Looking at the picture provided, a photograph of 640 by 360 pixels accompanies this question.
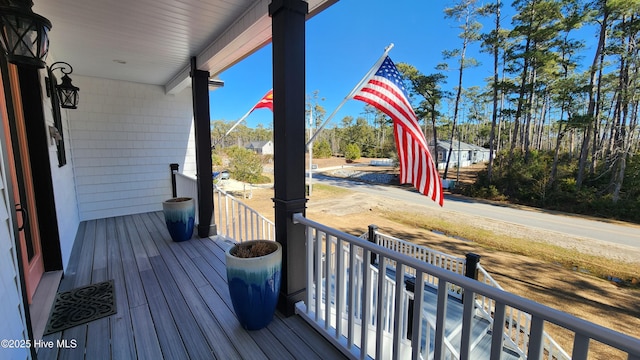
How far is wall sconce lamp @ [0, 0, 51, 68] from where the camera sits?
1290 millimetres

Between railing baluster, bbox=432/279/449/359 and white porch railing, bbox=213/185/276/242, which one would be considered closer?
railing baluster, bbox=432/279/449/359

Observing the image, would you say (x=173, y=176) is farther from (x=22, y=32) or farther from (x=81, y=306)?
(x=22, y=32)

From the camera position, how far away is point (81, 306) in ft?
7.54

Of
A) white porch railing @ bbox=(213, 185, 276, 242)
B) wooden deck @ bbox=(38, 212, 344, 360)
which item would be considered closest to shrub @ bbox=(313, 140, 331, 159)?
white porch railing @ bbox=(213, 185, 276, 242)

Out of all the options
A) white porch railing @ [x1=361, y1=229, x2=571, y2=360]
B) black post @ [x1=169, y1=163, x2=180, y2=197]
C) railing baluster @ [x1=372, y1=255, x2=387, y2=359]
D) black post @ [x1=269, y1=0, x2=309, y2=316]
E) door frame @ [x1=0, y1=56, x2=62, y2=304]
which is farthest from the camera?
black post @ [x1=169, y1=163, x2=180, y2=197]

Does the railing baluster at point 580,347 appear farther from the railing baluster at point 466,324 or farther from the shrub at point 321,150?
the shrub at point 321,150

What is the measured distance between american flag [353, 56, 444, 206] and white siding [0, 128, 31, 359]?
3050 mm

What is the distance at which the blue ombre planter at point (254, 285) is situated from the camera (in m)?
1.84

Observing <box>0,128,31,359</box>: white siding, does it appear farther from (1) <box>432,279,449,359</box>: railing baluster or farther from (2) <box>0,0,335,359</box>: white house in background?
(1) <box>432,279,449,359</box>: railing baluster

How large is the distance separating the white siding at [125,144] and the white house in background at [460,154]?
24.5 meters

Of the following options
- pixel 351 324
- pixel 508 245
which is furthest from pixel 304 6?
pixel 508 245

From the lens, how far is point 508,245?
26.2 feet

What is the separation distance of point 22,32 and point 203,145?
8.43 feet

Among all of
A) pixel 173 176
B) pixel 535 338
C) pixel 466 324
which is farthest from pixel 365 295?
pixel 173 176
